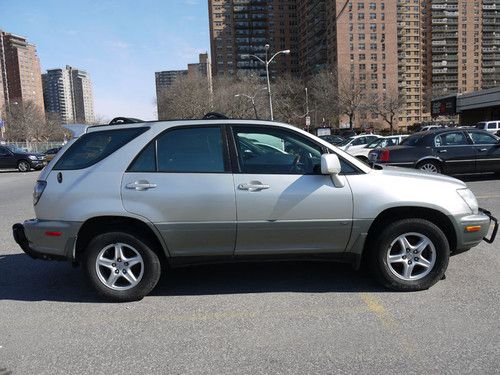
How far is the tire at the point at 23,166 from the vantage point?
2557 centimetres

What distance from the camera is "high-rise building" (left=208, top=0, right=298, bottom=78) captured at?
492 feet

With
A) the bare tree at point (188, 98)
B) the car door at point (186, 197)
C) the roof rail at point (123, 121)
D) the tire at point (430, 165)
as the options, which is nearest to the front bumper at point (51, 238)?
the car door at point (186, 197)

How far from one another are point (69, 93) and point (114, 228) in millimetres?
181434

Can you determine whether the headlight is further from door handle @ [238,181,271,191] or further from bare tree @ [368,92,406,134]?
bare tree @ [368,92,406,134]

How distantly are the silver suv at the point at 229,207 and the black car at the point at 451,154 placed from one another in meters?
7.89

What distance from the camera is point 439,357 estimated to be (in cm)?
325

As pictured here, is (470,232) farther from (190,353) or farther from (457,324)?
(190,353)

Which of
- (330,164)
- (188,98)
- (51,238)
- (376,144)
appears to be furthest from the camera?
(188,98)

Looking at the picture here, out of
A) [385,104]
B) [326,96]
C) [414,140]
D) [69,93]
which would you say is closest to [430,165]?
[414,140]

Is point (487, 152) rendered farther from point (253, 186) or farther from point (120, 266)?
point (120, 266)

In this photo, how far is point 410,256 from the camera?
4.43 meters

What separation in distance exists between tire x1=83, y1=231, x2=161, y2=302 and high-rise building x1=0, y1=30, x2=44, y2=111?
12869 cm

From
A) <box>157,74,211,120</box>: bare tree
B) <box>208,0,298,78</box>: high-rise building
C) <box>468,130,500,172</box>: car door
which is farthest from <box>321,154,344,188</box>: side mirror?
<box>208,0,298,78</box>: high-rise building

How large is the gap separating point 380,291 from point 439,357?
1282 millimetres
